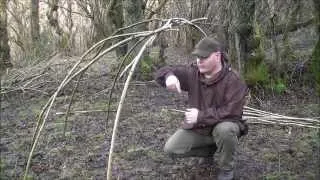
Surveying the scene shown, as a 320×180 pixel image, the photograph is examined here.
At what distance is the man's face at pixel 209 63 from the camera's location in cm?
379

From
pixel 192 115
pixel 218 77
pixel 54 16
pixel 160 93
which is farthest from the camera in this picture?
pixel 54 16

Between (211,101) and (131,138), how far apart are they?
1.58 metres

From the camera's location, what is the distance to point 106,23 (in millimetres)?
8898

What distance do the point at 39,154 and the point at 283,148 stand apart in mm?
2364

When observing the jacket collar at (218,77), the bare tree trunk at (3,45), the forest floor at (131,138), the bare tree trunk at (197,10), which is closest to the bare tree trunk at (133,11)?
the forest floor at (131,138)

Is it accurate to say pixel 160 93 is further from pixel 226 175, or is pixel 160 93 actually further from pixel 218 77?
pixel 218 77

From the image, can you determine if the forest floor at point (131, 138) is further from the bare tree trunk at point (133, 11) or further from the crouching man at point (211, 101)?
the bare tree trunk at point (133, 11)

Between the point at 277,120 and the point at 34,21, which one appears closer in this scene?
the point at 277,120

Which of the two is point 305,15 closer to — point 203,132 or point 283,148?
point 283,148

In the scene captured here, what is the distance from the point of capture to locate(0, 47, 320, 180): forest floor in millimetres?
4449

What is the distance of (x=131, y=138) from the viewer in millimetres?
5297

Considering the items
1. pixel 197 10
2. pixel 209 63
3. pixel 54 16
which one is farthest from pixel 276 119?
pixel 54 16

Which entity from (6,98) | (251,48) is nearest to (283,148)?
(251,48)

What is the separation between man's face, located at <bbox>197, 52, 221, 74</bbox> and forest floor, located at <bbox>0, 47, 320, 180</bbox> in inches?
37.2
